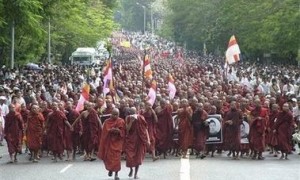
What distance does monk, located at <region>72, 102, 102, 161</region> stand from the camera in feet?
65.6

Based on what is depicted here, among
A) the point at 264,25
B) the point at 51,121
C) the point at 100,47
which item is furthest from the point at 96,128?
the point at 100,47

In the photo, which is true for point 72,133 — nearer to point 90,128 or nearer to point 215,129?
point 90,128

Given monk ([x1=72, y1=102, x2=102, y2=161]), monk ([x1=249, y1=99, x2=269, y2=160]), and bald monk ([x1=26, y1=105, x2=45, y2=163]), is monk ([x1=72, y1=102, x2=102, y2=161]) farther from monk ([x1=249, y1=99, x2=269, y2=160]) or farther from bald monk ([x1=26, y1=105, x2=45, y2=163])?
monk ([x1=249, y1=99, x2=269, y2=160])

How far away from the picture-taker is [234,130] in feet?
67.6

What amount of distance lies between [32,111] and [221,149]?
5.28 metres

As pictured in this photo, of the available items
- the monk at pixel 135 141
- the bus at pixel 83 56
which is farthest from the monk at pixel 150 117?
the bus at pixel 83 56

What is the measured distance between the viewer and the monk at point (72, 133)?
66.7 ft

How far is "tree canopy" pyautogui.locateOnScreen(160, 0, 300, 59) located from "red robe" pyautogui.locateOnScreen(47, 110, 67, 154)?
30.4 metres

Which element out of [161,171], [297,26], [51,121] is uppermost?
[297,26]

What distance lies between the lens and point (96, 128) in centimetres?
2002

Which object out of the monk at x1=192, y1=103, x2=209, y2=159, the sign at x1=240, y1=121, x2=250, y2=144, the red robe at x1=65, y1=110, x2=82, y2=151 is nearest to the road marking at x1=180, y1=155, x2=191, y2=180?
the monk at x1=192, y1=103, x2=209, y2=159

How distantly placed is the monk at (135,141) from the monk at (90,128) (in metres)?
3.31

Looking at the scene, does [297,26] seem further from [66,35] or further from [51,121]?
[51,121]

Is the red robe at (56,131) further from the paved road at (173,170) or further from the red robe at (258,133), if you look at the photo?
the red robe at (258,133)
